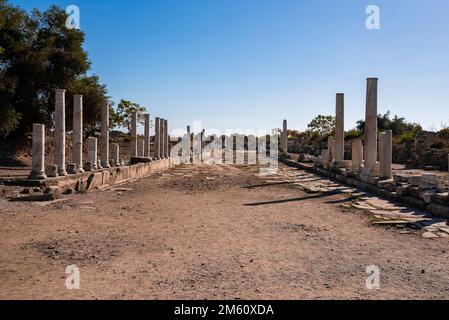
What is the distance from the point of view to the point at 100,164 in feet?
68.1

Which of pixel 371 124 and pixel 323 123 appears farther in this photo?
pixel 323 123

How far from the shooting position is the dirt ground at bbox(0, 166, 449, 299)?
175 inches

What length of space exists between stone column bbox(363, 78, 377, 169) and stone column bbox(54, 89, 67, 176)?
10861 millimetres

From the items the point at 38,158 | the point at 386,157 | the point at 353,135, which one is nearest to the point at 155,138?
the point at 38,158

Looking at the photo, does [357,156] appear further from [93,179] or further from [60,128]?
[60,128]

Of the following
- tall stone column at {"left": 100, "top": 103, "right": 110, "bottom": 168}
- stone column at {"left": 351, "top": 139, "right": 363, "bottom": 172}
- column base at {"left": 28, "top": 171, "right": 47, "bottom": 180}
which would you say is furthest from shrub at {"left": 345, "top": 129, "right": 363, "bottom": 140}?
column base at {"left": 28, "top": 171, "right": 47, "bottom": 180}

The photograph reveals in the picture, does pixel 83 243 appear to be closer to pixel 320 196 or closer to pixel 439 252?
pixel 439 252

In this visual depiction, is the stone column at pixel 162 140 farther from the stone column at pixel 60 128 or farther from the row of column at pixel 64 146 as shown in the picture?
the stone column at pixel 60 128

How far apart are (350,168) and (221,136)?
4217 cm

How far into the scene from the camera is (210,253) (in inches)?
234

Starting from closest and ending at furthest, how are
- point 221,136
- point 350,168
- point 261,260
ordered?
1. point 261,260
2. point 350,168
3. point 221,136

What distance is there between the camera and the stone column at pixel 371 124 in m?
14.5

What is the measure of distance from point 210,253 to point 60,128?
11.6 m
